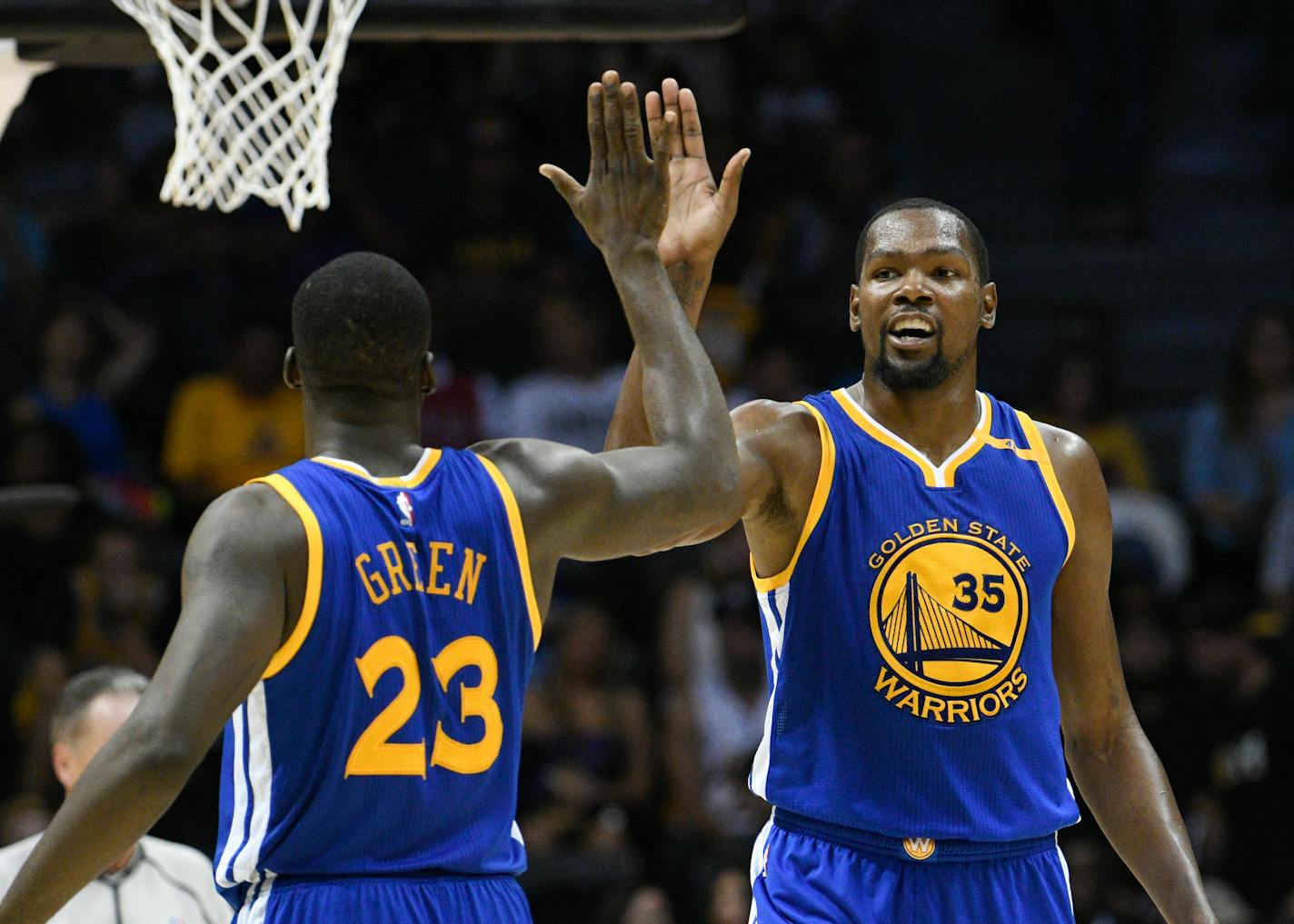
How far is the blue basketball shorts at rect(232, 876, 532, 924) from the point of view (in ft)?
11.4

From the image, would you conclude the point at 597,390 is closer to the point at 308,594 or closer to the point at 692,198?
the point at 692,198

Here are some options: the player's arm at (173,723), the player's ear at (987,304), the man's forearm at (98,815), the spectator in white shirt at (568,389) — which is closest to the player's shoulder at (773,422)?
the player's ear at (987,304)

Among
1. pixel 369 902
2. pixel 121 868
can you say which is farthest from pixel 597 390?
pixel 369 902

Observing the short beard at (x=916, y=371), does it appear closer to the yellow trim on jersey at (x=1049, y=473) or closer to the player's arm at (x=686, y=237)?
the yellow trim on jersey at (x=1049, y=473)

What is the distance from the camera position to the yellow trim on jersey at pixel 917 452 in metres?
4.74

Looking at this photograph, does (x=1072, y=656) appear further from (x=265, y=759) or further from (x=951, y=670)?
(x=265, y=759)

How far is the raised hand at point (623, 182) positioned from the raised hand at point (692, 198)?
315 mm

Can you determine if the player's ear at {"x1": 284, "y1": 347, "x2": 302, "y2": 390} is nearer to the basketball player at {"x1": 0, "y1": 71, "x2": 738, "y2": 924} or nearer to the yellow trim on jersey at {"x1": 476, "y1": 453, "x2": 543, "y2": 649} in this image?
the basketball player at {"x1": 0, "y1": 71, "x2": 738, "y2": 924}

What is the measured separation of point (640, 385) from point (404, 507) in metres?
1.05

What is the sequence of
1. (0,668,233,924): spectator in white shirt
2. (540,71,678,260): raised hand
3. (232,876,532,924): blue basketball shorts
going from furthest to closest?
(0,668,233,924): spectator in white shirt < (540,71,678,260): raised hand < (232,876,532,924): blue basketball shorts

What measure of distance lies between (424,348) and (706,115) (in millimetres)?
Result: 8288

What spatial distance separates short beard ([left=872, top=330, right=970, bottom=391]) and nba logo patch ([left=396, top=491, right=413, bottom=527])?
64.3 inches

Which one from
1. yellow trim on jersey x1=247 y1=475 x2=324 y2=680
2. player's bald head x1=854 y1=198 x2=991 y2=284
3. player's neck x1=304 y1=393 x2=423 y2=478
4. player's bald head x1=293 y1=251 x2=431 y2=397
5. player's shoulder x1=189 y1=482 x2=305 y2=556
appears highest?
player's bald head x1=854 y1=198 x2=991 y2=284

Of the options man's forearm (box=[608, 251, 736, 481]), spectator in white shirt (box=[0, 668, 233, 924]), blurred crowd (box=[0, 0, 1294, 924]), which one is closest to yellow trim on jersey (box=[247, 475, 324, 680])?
man's forearm (box=[608, 251, 736, 481])
